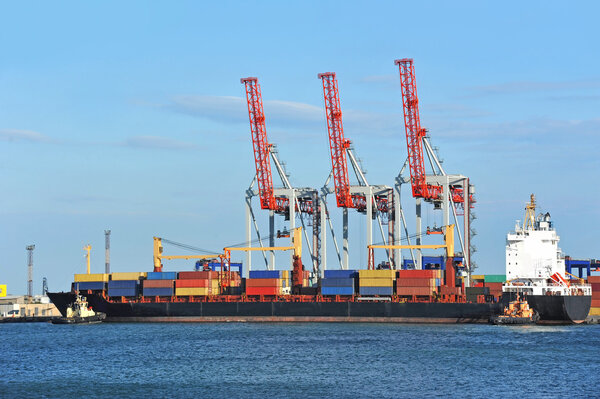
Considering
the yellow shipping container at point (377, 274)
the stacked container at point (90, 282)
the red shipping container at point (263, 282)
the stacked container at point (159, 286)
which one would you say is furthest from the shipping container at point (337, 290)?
the stacked container at point (90, 282)

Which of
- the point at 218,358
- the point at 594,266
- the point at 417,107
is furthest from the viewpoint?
the point at 417,107

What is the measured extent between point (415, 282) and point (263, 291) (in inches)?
587

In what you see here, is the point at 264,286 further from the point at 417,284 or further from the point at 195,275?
the point at 417,284

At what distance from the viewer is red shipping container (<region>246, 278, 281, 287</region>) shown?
8869 cm

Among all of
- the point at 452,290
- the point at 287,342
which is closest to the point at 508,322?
the point at 452,290

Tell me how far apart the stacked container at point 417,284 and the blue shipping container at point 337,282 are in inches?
183

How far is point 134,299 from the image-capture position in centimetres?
9106

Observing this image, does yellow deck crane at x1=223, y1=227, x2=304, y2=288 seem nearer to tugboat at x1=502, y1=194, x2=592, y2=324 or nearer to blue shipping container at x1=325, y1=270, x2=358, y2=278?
blue shipping container at x1=325, y1=270, x2=358, y2=278

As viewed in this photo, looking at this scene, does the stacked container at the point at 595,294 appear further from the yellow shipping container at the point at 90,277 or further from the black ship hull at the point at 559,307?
the yellow shipping container at the point at 90,277

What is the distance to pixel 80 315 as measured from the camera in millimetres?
89188

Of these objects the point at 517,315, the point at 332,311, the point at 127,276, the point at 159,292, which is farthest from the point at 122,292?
the point at 517,315

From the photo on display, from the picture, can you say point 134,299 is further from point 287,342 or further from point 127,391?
point 127,391

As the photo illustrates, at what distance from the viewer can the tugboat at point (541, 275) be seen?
80.6 m

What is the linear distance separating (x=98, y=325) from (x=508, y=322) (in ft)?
125
